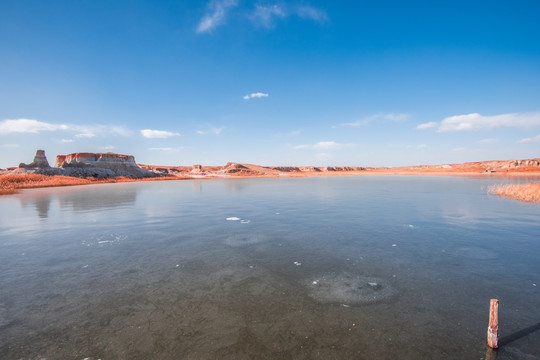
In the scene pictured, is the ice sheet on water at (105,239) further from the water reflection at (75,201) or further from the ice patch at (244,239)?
the water reflection at (75,201)

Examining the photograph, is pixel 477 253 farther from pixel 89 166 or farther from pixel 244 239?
pixel 89 166

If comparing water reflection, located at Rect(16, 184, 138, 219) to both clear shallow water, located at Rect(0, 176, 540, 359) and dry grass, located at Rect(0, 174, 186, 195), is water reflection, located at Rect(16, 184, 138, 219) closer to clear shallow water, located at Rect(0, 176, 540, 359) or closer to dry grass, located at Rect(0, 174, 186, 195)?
clear shallow water, located at Rect(0, 176, 540, 359)

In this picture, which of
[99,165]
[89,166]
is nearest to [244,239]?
[89,166]

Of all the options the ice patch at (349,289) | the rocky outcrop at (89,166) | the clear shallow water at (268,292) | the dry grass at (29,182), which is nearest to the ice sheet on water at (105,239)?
the clear shallow water at (268,292)

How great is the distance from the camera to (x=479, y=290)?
Answer: 21.7 feet

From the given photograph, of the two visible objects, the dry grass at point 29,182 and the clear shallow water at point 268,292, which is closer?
the clear shallow water at point 268,292

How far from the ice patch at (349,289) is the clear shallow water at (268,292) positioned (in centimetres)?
5

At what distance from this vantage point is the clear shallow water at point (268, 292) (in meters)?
4.67

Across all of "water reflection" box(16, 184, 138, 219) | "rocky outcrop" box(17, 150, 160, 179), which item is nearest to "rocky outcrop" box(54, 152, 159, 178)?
"rocky outcrop" box(17, 150, 160, 179)

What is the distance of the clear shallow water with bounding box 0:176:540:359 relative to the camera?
467 centimetres

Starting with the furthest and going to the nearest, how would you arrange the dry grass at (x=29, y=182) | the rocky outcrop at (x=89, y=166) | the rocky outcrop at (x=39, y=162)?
the rocky outcrop at (x=89, y=166) < the rocky outcrop at (x=39, y=162) < the dry grass at (x=29, y=182)

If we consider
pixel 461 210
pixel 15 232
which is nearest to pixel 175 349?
pixel 15 232

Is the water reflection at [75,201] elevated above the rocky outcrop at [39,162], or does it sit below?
below

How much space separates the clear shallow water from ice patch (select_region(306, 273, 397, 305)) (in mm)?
52
